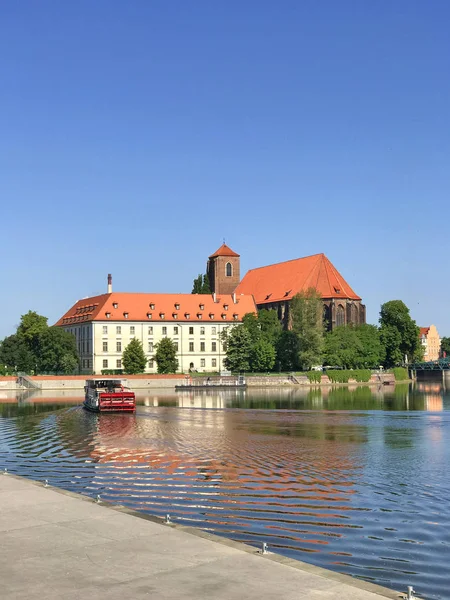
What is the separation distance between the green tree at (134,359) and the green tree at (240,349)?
14.5m

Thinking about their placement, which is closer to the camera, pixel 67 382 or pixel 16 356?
pixel 67 382

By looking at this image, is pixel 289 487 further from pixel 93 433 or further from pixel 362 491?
pixel 93 433

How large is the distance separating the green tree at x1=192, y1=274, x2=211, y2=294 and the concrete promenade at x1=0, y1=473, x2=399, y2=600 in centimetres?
14515

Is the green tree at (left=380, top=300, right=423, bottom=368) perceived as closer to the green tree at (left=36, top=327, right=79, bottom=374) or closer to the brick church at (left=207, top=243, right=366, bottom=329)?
the brick church at (left=207, top=243, right=366, bottom=329)

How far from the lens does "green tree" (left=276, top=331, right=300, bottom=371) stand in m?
125

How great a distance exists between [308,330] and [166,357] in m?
25.1

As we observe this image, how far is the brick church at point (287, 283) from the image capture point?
148 m

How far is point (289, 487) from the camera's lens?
77.3ft

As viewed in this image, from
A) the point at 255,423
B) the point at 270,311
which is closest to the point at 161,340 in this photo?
the point at 270,311

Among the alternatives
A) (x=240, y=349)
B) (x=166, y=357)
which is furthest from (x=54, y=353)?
(x=240, y=349)

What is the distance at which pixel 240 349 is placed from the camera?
129625 mm

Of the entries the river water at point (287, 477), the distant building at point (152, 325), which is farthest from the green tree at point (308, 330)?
the river water at point (287, 477)

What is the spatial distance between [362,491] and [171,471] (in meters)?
6.96

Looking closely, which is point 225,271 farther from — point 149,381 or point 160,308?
point 149,381
